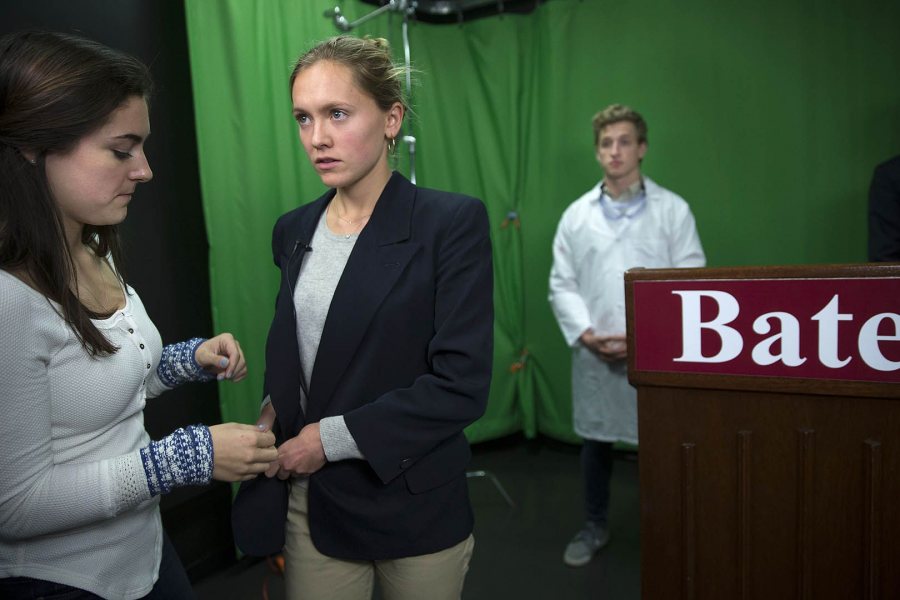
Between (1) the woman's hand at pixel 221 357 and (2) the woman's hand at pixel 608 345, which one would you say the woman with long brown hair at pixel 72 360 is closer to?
(1) the woman's hand at pixel 221 357

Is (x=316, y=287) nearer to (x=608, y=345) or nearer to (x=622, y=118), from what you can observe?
(x=608, y=345)

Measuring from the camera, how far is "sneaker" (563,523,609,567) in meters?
2.42

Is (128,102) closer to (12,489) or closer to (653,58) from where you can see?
(12,489)

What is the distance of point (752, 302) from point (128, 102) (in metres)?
0.99

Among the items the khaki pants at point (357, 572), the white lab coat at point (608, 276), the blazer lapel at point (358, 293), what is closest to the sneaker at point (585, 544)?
the white lab coat at point (608, 276)

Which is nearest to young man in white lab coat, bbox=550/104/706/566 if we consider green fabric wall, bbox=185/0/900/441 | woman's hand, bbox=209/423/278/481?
green fabric wall, bbox=185/0/900/441

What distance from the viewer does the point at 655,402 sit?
4.02 feet

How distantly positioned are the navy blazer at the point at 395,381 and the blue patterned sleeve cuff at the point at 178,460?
0.23 meters

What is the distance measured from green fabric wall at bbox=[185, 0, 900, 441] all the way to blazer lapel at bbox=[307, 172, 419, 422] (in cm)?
143

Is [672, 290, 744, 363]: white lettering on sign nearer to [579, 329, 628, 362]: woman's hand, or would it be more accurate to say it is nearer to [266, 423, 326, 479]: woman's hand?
[266, 423, 326, 479]: woman's hand

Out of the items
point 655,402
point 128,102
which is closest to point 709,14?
point 655,402

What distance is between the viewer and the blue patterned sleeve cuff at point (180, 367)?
46.6 inches

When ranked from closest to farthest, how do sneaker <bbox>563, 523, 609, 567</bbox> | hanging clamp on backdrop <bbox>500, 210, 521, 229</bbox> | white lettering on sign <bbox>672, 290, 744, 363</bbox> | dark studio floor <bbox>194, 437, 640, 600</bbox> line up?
1. white lettering on sign <bbox>672, 290, 744, 363</bbox>
2. dark studio floor <bbox>194, 437, 640, 600</bbox>
3. sneaker <bbox>563, 523, 609, 567</bbox>
4. hanging clamp on backdrop <bbox>500, 210, 521, 229</bbox>

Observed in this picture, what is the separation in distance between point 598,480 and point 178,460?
1914 mm
